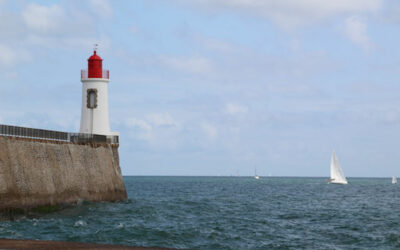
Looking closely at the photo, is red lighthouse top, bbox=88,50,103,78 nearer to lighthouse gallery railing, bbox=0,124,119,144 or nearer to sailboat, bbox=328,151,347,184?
lighthouse gallery railing, bbox=0,124,119,144

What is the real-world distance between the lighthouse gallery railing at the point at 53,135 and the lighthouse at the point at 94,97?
1222 mm

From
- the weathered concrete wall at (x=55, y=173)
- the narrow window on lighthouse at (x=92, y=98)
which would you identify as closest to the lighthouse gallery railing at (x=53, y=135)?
the weathered concrete wall at (x=55, y=173)

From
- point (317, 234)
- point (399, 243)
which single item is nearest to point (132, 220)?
point (317, 234)

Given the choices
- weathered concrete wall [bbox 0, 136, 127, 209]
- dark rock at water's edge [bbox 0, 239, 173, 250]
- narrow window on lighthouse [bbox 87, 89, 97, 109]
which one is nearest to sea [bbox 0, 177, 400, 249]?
weathered concrete wall [bbox 0, 136, 127, 209]

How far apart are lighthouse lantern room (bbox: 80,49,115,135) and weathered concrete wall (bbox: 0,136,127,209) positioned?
7.99 ft

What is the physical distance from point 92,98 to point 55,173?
→ 44.0 ft

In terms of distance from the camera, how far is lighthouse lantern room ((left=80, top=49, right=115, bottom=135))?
45.7m

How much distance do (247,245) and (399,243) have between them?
7.02m

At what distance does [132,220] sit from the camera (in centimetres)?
3119

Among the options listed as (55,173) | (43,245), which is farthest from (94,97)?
(43,245)

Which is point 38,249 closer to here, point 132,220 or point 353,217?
point 132,220

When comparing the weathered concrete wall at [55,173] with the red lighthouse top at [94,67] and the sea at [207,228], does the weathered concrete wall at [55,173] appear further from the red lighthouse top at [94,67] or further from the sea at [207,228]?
the red lighthouse top at [94,67]

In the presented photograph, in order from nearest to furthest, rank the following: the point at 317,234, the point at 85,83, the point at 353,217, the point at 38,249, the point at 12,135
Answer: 1. the point at 38,249
2. the point at 317,234
3. the point at 12,135
4. the point at 353,217
5. the point at 85,83

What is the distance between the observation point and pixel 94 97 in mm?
45719
